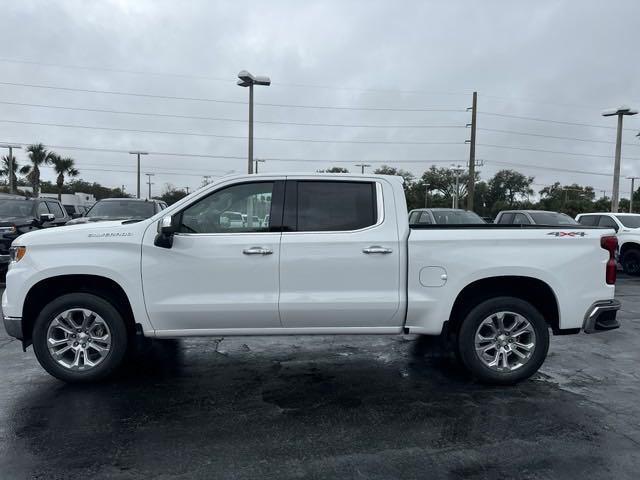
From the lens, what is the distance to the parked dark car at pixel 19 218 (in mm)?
10664

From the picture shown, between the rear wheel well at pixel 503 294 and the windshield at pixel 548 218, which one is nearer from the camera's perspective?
the rear wheel well at pixel 503 294

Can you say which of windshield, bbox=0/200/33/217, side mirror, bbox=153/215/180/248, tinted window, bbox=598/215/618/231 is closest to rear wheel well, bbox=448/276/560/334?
side mirror, bbox=153/215/180/248

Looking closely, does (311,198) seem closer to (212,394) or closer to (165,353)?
(212,394)

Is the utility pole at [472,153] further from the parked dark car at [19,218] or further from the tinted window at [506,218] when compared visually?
the parked dark car at [19,218]

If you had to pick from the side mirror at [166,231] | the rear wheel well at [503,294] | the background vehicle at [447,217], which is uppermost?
the background vehicle at [447,217]

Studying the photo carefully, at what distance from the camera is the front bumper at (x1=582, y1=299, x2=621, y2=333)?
490 centimetres

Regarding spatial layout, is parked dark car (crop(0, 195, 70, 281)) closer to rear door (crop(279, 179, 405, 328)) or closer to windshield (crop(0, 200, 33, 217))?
windshield (crop(0, 200, 33, 217))

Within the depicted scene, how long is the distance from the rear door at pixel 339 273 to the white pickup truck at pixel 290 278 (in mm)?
10

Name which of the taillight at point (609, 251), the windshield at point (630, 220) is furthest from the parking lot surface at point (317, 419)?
the windshield at point (630, 220)

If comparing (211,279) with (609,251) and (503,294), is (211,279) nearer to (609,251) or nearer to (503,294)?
(503,294)

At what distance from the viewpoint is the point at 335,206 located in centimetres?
501

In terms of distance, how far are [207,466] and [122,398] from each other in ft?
5.09

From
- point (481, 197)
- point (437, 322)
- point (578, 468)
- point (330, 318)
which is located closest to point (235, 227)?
point (330, 318)

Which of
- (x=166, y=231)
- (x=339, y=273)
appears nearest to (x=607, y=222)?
(x=339, y=273)
